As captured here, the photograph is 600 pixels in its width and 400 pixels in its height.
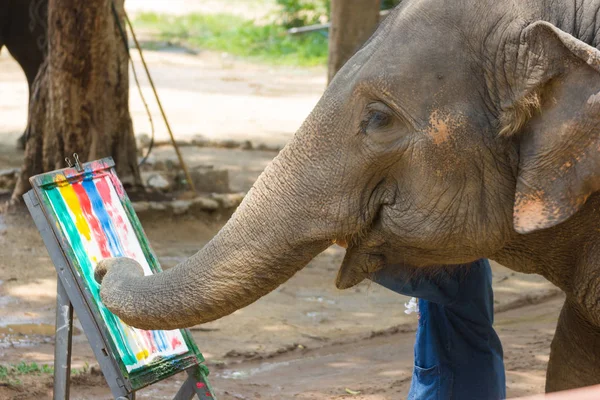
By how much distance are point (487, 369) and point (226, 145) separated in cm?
689

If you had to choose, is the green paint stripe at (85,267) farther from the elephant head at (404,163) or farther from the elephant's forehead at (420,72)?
the elephant's forehead at (420,72)

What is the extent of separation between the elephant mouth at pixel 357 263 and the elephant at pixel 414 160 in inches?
1.8

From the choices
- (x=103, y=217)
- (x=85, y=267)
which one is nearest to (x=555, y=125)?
(x=85, y=267)

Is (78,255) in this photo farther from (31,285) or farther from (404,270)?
(31,285)

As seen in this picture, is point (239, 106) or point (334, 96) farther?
point (239, 106)

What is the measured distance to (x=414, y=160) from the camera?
263cm

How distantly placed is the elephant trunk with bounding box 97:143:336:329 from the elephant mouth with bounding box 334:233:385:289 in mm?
119

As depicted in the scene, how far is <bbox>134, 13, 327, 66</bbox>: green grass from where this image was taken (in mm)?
18875

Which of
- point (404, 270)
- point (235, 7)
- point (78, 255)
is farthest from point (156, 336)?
point (235, 7)

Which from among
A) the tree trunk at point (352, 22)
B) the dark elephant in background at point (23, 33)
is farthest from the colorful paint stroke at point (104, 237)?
the dark elephant in background at point (23, 33)

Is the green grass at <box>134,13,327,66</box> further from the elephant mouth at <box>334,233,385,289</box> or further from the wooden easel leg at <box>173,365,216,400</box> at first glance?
the elephant mouth at <box>334,233,385,289</box>

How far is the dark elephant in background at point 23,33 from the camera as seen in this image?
365 inches

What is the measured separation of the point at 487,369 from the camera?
3848 millimetres

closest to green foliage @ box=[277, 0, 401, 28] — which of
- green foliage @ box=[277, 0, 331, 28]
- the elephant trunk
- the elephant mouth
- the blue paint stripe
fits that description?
green foliage @ box=[277, 0, 331, 28]
